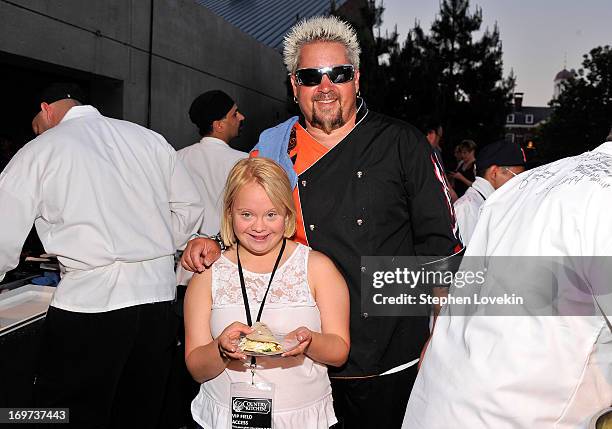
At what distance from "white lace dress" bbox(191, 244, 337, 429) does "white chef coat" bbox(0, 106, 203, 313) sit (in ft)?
2.95

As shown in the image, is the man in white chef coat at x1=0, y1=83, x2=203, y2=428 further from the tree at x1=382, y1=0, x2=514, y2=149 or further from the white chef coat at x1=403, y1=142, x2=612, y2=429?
the tree at x1=382, y1=0, x2=514, y2=149

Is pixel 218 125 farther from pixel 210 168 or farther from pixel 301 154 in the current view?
pixel 301 154

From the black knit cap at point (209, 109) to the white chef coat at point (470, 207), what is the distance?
2000 mm

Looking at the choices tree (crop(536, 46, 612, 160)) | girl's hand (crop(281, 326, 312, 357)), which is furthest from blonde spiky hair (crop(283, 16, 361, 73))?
tree (crop(536, 46, 612, 160))

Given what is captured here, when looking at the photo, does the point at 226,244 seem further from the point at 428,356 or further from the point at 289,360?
the point at 428,356

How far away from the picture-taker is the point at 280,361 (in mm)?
2141

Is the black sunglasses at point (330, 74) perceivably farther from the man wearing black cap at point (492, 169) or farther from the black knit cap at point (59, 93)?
the man wearing black cap at point (492, 169)

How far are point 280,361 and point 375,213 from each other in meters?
0.68

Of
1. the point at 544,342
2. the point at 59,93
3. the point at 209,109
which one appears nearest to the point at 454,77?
the point at 209,109

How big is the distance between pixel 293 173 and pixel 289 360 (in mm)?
744

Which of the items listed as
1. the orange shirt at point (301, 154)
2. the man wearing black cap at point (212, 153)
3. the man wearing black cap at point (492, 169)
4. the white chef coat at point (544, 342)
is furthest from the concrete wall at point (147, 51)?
the white chef coat at point (544, 342)

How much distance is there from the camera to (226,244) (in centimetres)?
232

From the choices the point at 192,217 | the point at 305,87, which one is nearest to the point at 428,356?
the point at 305,87

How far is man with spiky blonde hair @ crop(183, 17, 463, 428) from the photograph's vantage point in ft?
7.95
